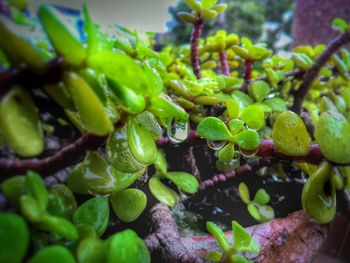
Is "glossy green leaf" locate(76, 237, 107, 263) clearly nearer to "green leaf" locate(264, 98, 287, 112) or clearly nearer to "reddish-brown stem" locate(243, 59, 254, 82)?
"green leaf" locate(264, 98, 287, 112)

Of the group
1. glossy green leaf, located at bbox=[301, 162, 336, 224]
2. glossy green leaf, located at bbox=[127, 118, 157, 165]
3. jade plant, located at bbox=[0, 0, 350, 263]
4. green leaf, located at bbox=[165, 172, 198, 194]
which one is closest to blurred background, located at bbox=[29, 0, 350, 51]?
jade plant, located at bbox=[0, 0, 350, 263]

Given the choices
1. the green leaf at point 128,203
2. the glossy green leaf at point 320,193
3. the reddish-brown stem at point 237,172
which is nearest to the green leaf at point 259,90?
the reddish-brown stem at point 237,172

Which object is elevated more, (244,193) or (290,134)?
(290,134)

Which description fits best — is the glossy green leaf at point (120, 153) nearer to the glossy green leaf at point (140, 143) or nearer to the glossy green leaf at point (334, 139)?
the glossy green leaf at point (140, 143)

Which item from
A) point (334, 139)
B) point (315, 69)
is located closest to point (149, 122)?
point (334, 139)

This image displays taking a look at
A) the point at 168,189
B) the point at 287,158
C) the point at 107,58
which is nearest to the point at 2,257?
the point at 107,58

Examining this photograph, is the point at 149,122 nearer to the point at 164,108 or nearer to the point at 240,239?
the point at 164,108
